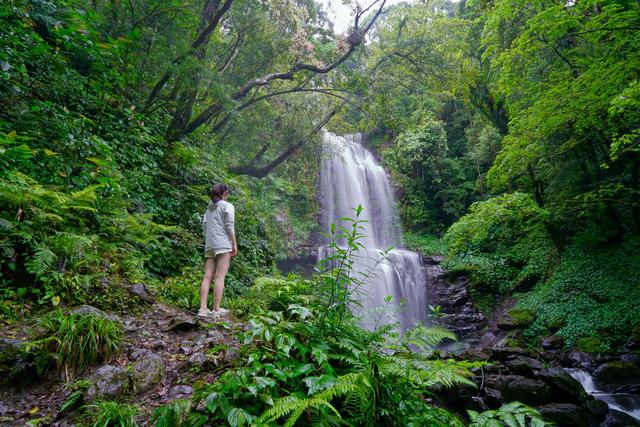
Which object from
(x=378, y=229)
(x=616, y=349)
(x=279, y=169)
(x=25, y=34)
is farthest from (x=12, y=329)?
(x=378, y=229)

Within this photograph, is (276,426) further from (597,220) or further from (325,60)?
(597,220)

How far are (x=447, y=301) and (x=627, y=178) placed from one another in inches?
321

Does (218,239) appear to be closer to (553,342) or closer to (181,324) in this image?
(181,324)

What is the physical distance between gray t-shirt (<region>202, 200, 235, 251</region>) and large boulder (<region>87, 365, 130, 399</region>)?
6.47ft

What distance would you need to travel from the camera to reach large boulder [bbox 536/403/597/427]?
217 inches

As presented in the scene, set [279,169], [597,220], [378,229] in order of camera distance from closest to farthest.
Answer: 1. [597,220]
2. [279,169]
3. [378,229]

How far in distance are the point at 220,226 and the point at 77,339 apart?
210 centimetres

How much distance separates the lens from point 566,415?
5578 millimetres

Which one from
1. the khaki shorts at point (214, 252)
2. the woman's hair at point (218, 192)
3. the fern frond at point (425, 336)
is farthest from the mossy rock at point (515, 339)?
the woman's hair at point (218, 192)

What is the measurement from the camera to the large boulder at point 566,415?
5512 mm

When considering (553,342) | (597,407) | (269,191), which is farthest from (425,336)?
(269,191)

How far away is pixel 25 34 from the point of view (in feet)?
16.5

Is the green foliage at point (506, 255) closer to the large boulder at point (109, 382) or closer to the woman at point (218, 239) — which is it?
the woman at point (218, 239)

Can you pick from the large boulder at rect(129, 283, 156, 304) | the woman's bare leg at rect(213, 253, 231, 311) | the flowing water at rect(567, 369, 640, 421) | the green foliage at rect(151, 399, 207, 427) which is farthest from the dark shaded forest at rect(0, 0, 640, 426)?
the flowing water at rect(567, 369, 640, 421)
